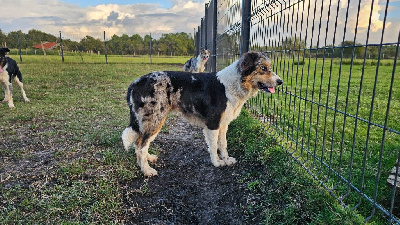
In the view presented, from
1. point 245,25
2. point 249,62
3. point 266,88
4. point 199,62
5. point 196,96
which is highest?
point 245,25

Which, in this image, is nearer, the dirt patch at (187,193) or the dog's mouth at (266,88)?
the dirt patch at (187,193)

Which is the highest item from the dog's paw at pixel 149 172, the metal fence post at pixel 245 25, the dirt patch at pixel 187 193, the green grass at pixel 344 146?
the metal fence post at pixel 245 25

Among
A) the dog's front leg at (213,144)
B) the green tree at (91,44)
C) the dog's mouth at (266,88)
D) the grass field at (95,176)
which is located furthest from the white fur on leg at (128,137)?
the green tree at (91,44)

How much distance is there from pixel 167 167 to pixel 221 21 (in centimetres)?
658

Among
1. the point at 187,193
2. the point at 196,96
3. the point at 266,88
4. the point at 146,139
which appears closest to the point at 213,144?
the point at 196,96

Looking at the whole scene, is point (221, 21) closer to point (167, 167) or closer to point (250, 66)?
point (250, 66)

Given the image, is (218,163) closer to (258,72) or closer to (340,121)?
(258,72)

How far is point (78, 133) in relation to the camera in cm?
540

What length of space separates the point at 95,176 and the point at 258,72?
2.73 m

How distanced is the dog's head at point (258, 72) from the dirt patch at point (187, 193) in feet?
4.27

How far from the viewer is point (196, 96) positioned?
3957 millimetres

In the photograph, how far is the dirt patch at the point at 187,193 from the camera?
2924 millimetres

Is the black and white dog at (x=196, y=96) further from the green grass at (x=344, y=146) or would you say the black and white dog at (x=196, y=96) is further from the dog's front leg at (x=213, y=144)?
the green grass at (x=344, y=146)

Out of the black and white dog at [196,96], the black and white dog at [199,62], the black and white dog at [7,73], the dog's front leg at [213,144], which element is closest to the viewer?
the black and white dog at [196,96]
